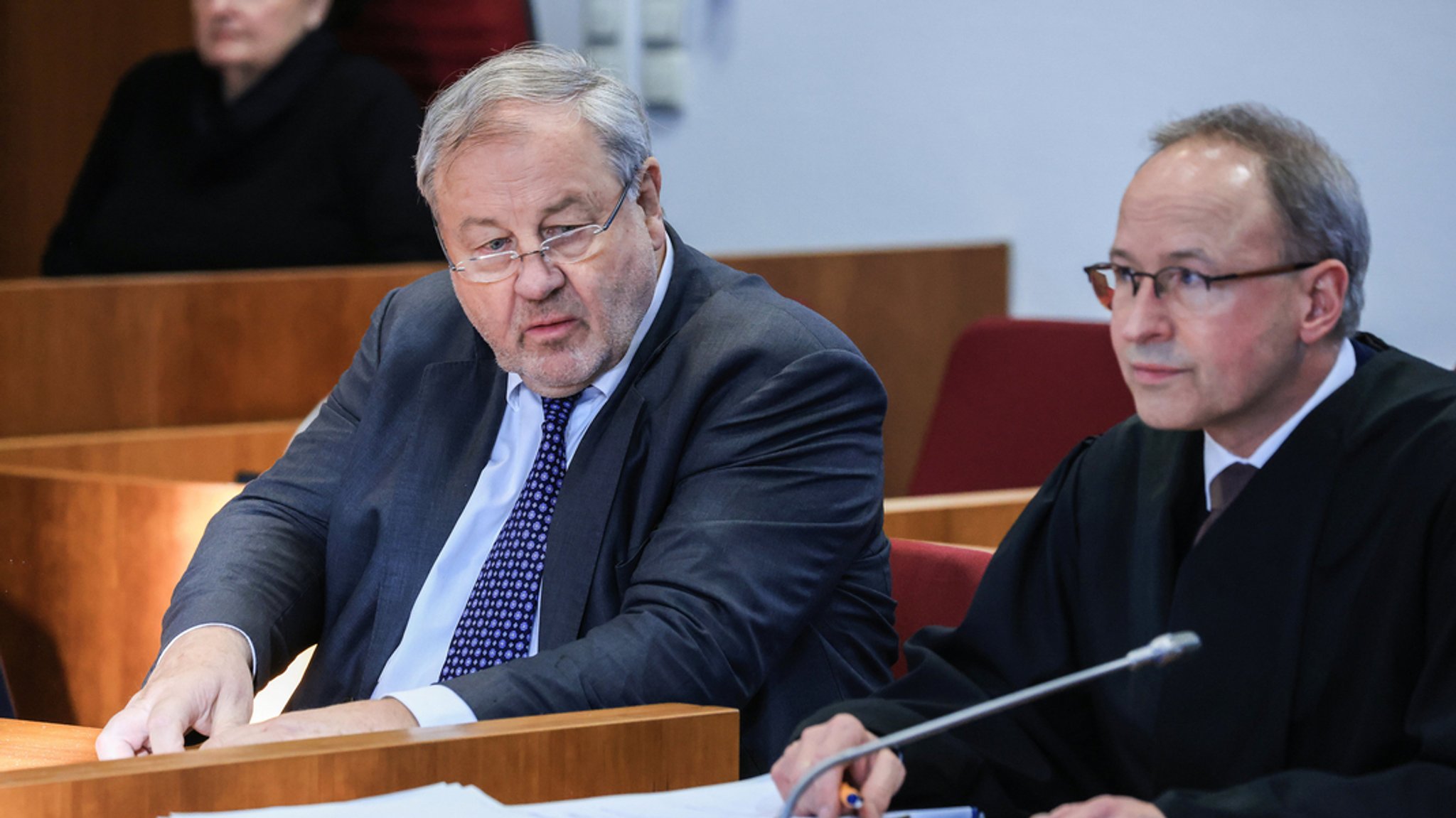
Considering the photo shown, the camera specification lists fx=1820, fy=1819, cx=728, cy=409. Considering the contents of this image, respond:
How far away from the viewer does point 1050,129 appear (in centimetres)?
419

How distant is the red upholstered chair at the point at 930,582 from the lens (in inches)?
79.7

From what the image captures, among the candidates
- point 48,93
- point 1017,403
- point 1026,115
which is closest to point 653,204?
point 1017,403

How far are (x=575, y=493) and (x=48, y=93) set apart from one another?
412 centimetres

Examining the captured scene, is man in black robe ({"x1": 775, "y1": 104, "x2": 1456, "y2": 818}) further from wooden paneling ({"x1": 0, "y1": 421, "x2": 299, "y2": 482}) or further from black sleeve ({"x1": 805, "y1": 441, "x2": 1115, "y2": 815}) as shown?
wooden paneling ({"x1": 0, "y1": 421, "x2": 299, "y2": 482})

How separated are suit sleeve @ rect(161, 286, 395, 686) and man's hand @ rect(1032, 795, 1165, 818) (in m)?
1.08

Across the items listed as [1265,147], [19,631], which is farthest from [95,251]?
[1265,147]

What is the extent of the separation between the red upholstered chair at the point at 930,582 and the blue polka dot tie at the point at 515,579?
411mm

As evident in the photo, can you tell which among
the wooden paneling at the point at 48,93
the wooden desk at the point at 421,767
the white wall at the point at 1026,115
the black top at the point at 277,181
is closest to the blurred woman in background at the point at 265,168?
the black top at the point at 277,181

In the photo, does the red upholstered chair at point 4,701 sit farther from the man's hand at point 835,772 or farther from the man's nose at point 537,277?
the man's hand at point 835,772

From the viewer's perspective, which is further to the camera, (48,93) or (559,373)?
(48,93)

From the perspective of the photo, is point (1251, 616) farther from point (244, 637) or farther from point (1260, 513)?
point (244, 637)

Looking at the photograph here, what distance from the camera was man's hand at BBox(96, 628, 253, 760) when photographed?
179 cm

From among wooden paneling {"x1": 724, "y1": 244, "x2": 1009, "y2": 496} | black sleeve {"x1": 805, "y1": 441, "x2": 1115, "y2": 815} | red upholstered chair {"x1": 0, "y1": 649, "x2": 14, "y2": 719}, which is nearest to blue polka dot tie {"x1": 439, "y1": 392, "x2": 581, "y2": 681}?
black sleeve {"x1": 805, "y1": 441, "x2": 1115, "y2": 815}

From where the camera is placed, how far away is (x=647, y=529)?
6.51 feet
